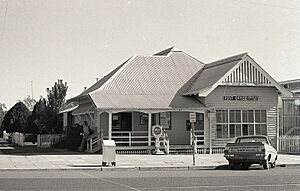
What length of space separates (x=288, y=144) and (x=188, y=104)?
764cm

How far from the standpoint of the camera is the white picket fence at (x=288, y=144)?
37.1 m

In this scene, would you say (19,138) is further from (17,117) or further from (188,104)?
→ (188,104)

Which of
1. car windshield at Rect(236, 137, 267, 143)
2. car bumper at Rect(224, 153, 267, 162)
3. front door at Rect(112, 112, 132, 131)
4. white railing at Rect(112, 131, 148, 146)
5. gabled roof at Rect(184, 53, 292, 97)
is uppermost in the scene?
gabled roof at Rect(184, 53, 292, 97)

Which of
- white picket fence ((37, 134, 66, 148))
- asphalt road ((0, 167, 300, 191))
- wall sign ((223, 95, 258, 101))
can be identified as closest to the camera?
asphalt road ((0, 167, 300, 191))

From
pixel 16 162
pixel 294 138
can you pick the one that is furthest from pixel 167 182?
pixel 294 138

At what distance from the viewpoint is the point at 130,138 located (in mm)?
34469

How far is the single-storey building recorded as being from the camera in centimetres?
3466

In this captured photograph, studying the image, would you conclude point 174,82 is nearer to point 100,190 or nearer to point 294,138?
point 294,138

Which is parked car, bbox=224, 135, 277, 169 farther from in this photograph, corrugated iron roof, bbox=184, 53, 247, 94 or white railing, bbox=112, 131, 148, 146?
white railing, bbox=112, 131, 148, 146

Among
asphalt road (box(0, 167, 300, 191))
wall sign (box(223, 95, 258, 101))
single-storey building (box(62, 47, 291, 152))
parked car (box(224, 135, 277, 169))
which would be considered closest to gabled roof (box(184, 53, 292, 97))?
single-storey building (box(62, 47, 291, 152))

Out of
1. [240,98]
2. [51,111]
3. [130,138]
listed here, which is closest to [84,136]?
[130,138]

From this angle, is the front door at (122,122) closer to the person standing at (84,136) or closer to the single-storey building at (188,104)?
the single-storey building at (188,104)

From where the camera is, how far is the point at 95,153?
112 feet

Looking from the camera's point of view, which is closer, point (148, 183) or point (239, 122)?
point (148, 183)
